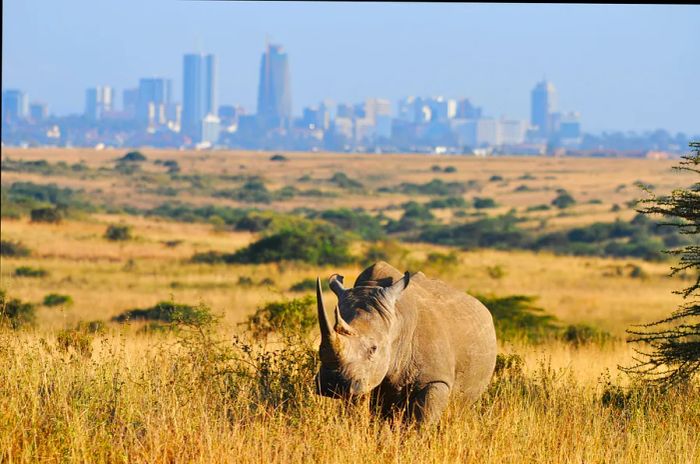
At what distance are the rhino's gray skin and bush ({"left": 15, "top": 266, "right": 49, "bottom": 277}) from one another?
25.2 metres

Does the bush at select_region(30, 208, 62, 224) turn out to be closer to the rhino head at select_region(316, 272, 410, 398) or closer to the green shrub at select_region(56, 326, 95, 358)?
the green shrub at select_region(56, 326, 95, 358)

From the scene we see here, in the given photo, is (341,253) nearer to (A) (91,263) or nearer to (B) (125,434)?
(A) (91,263)

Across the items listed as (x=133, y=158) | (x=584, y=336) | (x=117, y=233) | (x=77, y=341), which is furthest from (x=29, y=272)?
(x=133, y=158)

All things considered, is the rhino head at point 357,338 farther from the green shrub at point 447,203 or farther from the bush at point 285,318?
the green shrub at point 447,203

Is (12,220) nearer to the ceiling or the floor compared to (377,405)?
nearer to the floor

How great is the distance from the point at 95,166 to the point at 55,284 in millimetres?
90317

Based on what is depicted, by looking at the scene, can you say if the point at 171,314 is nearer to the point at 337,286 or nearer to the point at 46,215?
the point at 337,286

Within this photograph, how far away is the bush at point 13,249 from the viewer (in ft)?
127

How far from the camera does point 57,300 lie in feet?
91.8

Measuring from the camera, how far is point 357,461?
7980 mm

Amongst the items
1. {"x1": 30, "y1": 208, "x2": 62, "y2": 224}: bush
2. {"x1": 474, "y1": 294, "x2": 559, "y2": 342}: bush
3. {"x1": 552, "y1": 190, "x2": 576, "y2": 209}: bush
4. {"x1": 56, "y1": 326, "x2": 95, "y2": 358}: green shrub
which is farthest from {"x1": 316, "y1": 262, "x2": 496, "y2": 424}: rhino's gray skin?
{"x1": 552, "y1": 190, "x2": 576, "y2": 209}: bush

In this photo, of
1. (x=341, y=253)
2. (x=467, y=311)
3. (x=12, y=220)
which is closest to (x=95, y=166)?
(x=12, y=220)

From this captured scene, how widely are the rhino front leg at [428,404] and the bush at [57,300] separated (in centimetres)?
1900

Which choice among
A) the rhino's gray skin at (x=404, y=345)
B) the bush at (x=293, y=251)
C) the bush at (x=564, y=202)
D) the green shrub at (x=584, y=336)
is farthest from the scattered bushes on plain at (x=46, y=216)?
the bush at (x=564, y=202)
